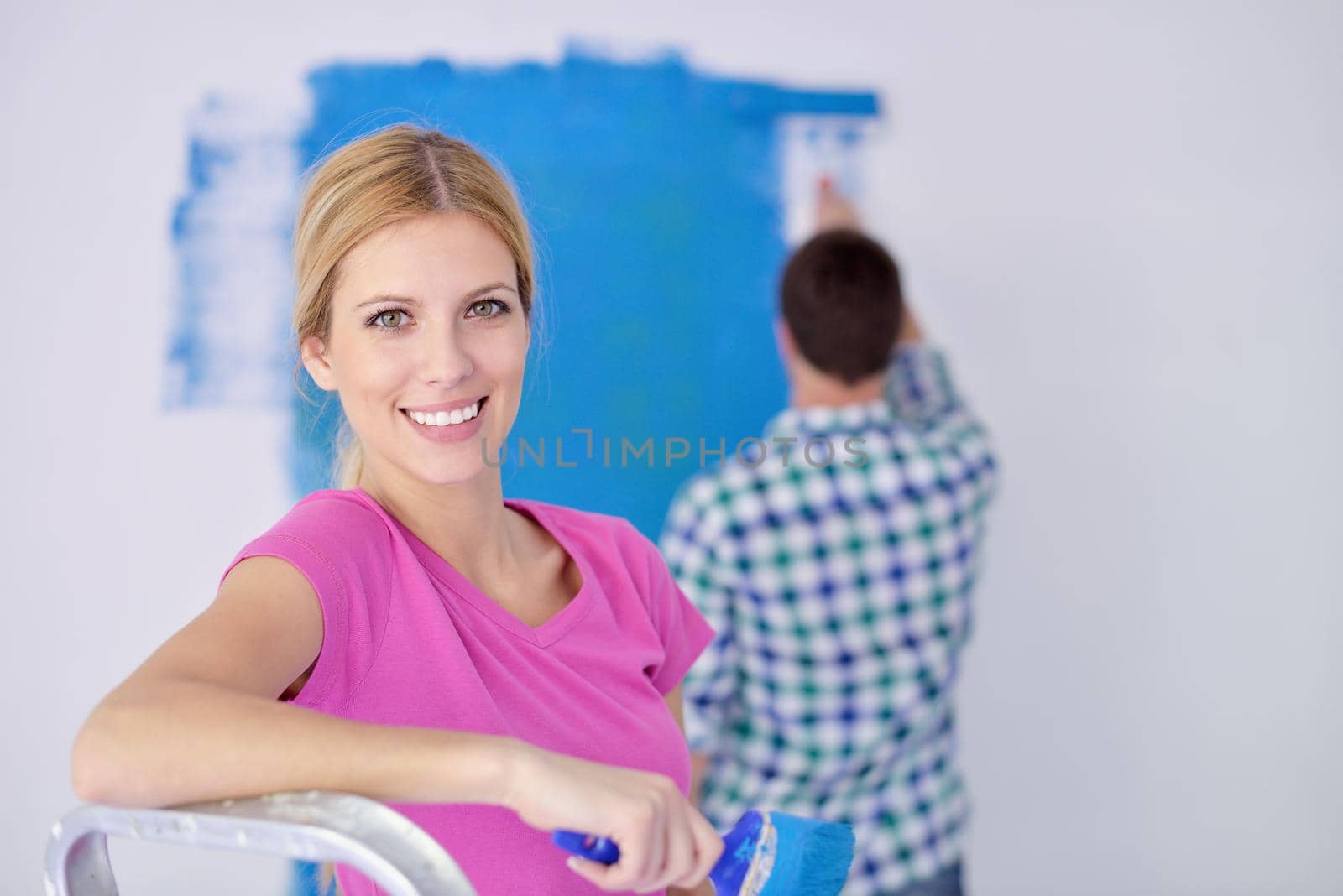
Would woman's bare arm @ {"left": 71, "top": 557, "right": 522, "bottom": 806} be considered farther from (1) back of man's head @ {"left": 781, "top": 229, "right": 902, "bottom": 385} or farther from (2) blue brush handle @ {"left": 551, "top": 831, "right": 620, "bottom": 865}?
(1) back of man's head @ {"left": 781, "top": 229, "right": 902, "bottom": 385}

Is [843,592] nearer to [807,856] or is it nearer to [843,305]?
[843,305]

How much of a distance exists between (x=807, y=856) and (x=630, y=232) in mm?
1128

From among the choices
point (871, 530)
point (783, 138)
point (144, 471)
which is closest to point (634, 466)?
point (871, 530)

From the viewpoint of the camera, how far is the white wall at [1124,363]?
1.83 m

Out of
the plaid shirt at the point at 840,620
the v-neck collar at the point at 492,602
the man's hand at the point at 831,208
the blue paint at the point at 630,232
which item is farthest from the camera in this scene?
the man's hand at the point at 831,208

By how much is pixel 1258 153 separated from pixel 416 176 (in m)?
1.62

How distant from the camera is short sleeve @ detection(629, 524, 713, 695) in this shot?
3.68ft

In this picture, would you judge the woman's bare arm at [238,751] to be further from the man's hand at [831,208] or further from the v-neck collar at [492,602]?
the man's hand at [831,208]

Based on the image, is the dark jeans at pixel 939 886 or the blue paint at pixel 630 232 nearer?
the dark jeans at pixel 939 886

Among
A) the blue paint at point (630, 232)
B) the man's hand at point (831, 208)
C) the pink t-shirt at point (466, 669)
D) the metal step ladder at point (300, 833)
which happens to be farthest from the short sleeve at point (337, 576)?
the man's hand at point (831, 208)

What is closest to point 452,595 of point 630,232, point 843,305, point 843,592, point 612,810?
point 612,810

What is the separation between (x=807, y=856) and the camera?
2.77 ft

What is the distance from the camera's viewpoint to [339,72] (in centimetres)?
165

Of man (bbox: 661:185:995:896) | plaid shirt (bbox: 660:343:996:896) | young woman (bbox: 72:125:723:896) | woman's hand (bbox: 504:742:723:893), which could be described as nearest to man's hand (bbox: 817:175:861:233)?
man (bbox: 661:185:995:896)
